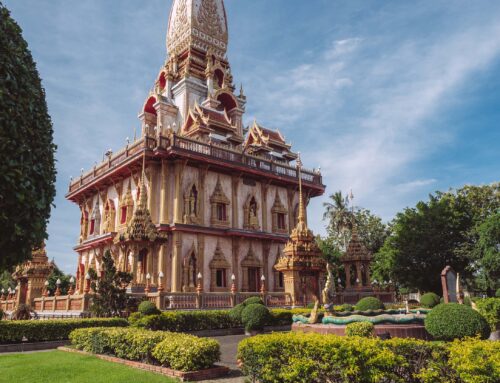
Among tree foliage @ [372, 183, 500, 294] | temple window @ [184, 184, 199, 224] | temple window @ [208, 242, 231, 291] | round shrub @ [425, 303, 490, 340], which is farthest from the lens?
tree foliage @ [372, 183, 500, 294]

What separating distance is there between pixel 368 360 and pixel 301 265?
14.8 meters

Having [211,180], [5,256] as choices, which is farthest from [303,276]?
[5,256]

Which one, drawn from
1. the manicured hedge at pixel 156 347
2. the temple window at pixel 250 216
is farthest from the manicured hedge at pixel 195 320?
the temple window at pixel 250 216

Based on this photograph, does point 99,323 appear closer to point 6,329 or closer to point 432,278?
point 6,329

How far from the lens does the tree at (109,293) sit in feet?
56.2

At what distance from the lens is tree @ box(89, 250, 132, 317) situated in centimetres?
1714

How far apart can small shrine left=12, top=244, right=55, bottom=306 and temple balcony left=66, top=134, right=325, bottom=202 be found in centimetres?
673

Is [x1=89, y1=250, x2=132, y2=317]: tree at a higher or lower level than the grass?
higher

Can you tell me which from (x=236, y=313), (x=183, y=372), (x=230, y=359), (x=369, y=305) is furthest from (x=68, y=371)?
(x=369, y=305)

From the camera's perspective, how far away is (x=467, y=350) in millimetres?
5941

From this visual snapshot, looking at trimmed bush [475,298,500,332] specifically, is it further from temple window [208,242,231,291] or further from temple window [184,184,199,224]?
temple window [184,184,199,224]

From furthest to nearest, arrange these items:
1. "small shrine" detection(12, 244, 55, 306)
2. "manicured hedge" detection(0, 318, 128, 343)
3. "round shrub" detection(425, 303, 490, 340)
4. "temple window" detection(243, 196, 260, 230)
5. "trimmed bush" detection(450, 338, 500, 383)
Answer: "temple window" detection(243, 196, 260, 230) → "small shrine" detection(12, 244, 55, 306) → "manicured hedge" detection(0, 318, 128, 343) → "round shrub" detection(425, 303, 490, 340) → "trimmed bush" detection(450, 338, 500, 383)

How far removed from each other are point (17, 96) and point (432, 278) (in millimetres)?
32742

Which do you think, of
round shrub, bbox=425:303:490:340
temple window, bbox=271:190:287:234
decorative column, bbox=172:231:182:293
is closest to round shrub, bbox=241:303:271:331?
round shrub, bbox=425:303:490:340
